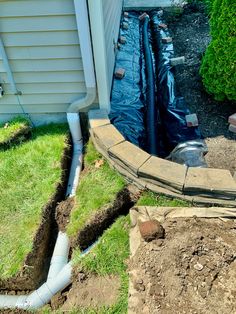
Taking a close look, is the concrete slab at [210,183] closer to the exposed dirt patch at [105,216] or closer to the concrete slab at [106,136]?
the exposed dirt patch at [105,216]

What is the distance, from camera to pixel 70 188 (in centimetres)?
308

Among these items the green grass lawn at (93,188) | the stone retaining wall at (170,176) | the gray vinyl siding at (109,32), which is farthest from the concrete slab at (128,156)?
the gray vinyl siding at (109,32)

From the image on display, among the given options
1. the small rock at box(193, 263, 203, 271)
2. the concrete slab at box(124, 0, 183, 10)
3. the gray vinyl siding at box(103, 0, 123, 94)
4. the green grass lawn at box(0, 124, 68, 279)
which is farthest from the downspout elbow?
the concrete slab at box(124, 0, 183, 10)

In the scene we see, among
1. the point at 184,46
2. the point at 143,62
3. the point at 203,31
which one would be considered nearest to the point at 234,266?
the point at 143,62

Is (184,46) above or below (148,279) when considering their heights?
above

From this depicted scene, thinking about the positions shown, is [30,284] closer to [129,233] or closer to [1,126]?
[129,233]

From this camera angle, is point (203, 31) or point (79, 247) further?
point (203, 31)

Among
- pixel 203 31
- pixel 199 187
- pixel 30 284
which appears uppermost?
pixel 203 31

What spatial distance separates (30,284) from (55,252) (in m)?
0.31

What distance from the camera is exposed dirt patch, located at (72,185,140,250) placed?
2.56 meters

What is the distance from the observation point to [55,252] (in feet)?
8.43

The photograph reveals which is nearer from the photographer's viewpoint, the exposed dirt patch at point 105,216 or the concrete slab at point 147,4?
the exposed dirt patch at point 105,216

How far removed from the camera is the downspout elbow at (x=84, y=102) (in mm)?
3213

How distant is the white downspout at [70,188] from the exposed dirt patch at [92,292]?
0.11 meters
